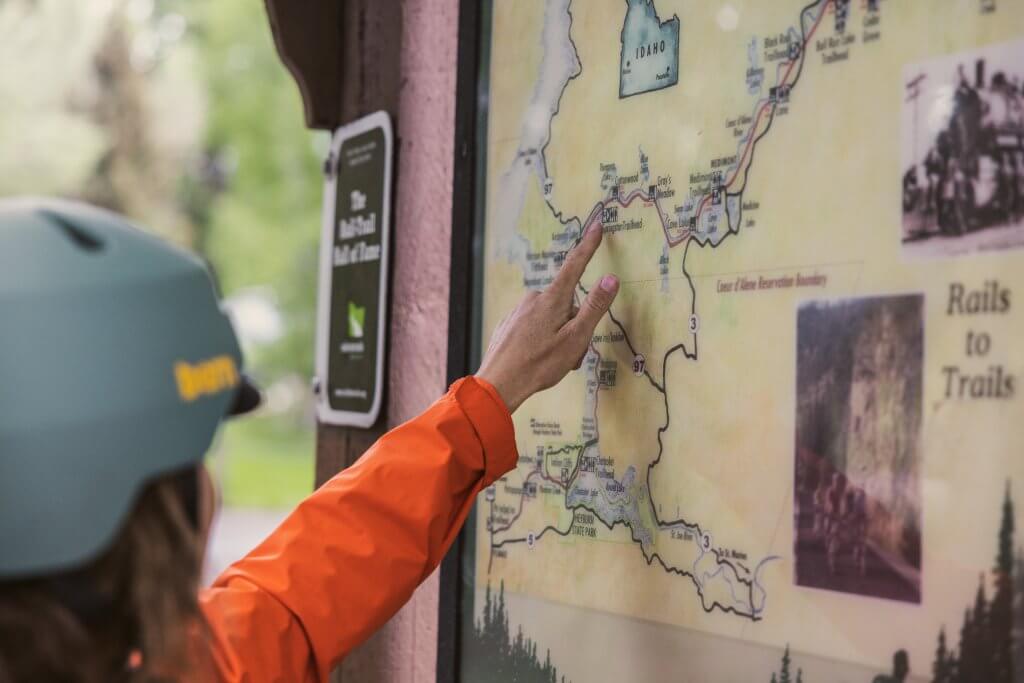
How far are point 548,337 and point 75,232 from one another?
0.65 metres

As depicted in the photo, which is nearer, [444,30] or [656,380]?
[656,380]

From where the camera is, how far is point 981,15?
1058 mm

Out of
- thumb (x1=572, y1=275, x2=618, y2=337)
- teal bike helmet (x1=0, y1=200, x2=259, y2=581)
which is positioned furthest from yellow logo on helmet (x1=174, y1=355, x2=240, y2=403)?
thumb (x1=572, y1=275, x2=618, y2=337)

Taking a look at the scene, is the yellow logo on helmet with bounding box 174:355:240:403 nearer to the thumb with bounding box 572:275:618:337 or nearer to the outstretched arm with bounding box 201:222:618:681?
the outstretched arm with bounding box 201:222:618:681

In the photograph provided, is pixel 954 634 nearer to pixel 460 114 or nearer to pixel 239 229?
pixel 460 114

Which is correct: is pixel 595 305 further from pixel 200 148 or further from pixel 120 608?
pixel 200 148

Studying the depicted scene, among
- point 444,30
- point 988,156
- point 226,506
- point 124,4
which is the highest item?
point 124,4

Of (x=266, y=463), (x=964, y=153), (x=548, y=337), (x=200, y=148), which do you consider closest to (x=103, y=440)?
(x=548, y=337)

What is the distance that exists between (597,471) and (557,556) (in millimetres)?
143

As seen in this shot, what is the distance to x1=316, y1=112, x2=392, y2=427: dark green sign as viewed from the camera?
206cm

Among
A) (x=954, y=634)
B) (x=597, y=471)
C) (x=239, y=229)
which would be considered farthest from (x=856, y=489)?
(x=239, y=229)

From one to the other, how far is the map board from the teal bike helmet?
578 millimetres

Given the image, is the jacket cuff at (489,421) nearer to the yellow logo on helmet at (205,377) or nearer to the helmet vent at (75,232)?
the yellow logo on helmet at (205,377)

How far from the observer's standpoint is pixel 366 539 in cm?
144
